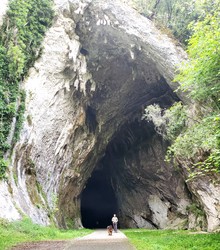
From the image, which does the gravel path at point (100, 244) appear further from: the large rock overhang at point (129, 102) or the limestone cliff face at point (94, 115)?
the large rock overhang at point (129, 102)

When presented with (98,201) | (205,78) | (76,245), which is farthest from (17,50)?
(98,201)

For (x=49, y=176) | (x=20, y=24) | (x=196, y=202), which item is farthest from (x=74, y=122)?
(x=196, y=202)

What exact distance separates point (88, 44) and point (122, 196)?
2322cm

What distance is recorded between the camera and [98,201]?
5222 centimetres

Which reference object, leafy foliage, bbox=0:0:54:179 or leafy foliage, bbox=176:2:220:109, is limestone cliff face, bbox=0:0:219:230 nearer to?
leafy foliage, bbox=0:0:54:179

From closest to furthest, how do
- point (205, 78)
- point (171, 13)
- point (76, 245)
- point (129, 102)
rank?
point (76, 245)
point (205, 78)
point (171, 13)
point (129, 102)

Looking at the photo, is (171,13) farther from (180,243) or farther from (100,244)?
(100,244)

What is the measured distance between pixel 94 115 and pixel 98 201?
2627 cm

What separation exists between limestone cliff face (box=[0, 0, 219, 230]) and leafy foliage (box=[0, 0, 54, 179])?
928 millimetres

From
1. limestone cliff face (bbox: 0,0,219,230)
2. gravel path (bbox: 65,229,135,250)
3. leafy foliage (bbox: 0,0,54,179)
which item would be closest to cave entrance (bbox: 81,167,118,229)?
limestone cliff face (bbox: 0,0,219,230)

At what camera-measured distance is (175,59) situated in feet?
83.1

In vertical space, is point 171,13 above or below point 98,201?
above

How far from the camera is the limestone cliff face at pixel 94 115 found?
2162 cm

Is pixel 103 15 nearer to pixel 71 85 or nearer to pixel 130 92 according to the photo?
pixel 71 85
